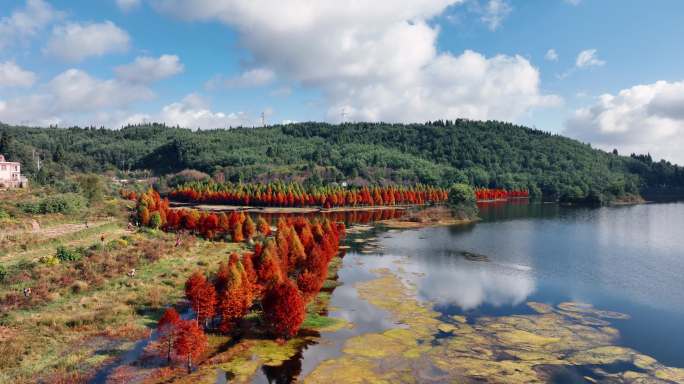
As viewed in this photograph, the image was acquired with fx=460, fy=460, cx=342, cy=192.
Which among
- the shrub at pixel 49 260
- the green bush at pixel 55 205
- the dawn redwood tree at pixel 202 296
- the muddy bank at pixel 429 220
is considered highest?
the green bush at pixel 55 205

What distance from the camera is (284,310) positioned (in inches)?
1949

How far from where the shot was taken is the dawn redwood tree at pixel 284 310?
49469 mm

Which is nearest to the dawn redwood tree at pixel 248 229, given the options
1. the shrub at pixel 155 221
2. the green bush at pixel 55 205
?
the shrub at pixel 155 221

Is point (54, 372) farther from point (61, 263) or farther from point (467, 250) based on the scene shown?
point (467, 250)

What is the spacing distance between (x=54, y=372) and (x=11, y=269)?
96.1ft

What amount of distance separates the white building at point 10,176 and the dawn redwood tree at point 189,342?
9720cm

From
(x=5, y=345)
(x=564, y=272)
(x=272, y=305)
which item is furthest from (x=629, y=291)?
(x=5, y=345)

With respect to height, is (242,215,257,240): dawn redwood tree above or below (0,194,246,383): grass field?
above

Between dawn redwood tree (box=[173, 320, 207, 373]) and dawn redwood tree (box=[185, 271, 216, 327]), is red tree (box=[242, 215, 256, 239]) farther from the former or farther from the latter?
dawn redwood tree (box=[173, 320, 207, 373])

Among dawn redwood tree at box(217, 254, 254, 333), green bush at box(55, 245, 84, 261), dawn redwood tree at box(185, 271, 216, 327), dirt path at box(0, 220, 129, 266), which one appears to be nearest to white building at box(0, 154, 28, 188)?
dirt path at box(0, 220, 129, 266)

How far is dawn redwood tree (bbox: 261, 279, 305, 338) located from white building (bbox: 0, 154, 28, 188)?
319 ft

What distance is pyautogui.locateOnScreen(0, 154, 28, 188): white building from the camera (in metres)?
115

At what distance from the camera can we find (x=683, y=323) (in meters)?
57.6

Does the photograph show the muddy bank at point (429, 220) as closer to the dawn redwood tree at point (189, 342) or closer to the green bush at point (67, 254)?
the green bush at point (67, 254)
